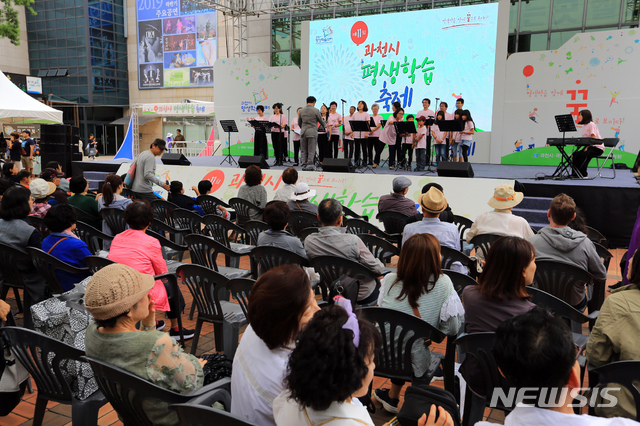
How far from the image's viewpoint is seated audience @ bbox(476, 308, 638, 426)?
1311 mm

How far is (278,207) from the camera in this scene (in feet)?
12.0

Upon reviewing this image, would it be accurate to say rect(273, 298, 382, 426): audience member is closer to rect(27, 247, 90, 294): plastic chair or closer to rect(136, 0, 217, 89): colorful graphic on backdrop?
rect(27, 247, 90, 294): plastic chair

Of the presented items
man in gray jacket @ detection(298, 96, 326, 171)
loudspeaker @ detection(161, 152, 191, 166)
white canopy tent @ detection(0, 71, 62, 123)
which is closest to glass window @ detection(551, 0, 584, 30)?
man in gray jacket @ detection(298, 96, 326, 171)

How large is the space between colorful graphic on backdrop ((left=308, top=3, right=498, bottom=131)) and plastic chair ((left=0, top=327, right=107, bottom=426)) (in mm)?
12418

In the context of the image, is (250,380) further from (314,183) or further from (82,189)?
(314,183)

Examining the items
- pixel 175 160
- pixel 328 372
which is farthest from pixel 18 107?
pixel 328 372

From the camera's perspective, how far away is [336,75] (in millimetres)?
14547

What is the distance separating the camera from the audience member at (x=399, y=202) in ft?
18.9

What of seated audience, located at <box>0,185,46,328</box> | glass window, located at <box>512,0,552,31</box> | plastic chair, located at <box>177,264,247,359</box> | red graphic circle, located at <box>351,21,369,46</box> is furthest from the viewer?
glass window, located at <box>512,0,552,31</box>

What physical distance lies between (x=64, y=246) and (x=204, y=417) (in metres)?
2.49

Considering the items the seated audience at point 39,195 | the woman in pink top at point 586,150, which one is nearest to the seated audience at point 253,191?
the seated audience at point 39,195

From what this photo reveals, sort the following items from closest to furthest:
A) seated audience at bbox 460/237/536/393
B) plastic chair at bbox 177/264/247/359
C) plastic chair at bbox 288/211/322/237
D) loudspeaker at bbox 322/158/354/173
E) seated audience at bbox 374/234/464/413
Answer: seated audience at bbox 460/237/536/393 → seated audience at bbox 374/234/464/413 → plastic chair at bbox 177/264/247/359 → plastic chair at bbox 288/211/322/237 → loudspeaker at bbox 322/158/354/173

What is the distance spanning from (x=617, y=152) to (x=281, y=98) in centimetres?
982

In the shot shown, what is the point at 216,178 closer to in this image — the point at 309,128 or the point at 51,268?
the point at 309,128
